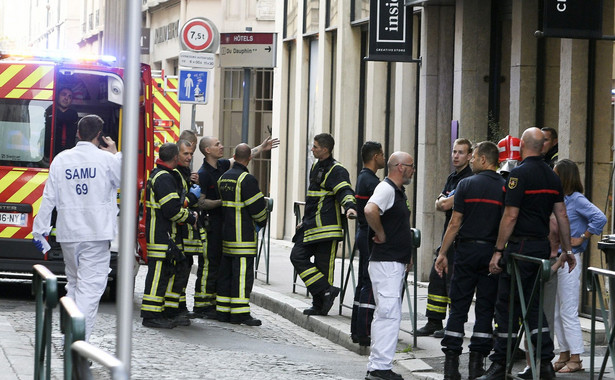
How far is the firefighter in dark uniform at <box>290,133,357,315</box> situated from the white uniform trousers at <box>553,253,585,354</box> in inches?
111

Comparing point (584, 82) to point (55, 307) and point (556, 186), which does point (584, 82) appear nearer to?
point (556, 186)

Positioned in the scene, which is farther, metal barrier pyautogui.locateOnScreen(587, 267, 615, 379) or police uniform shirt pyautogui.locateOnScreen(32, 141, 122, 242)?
police uniform shirt pyautogui.locateOnScreen(32, 141, 122, 242)

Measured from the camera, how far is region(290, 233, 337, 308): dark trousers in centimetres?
1271

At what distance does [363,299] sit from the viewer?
1059cm

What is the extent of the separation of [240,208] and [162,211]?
3.48 ft

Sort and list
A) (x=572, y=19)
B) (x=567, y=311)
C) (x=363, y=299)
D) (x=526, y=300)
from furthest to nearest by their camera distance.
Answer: (x=572, y=19) < (x=363, y=299) < (x=567, y=311) < (x=526, y=300)

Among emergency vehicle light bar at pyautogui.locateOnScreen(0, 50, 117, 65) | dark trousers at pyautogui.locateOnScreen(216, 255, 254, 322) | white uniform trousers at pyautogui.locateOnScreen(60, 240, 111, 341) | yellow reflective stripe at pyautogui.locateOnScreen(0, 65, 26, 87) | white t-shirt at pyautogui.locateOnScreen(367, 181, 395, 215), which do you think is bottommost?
dark trousers at pyautogui.locateOnScreen(216, 255, 254, 322)

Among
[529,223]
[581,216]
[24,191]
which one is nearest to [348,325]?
[581,216]

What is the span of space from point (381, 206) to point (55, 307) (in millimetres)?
3713

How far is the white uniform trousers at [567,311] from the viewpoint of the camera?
9719 millimetres

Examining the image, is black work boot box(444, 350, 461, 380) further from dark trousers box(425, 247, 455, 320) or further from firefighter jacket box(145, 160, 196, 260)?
firefighter jacket box(145, 160, 196, 260)

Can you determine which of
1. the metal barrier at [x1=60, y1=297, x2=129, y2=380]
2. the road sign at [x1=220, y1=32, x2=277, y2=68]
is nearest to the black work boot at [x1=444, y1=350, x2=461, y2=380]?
the metal barrier at [x1=60, y1=297, x2=129, y2=380]

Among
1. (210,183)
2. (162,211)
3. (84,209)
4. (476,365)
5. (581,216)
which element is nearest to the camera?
(476,365)

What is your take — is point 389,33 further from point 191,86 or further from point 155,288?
point 155,288
